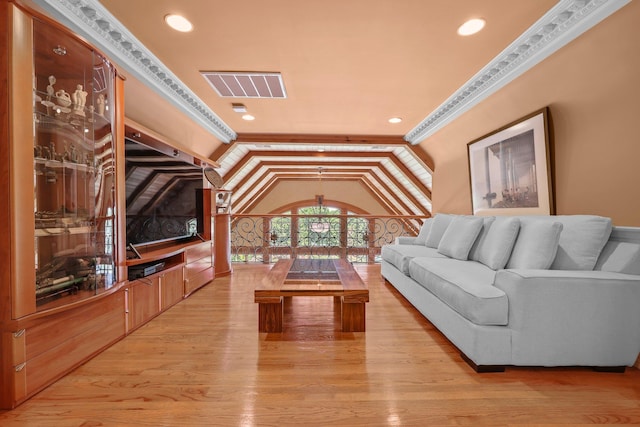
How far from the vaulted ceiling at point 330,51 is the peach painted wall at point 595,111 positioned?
0.14 metres

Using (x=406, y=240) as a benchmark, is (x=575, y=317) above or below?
below

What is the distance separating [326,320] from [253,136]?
11.9 feet

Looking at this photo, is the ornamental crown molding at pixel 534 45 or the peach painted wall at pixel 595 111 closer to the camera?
the peach painted wall at pixel 595 111

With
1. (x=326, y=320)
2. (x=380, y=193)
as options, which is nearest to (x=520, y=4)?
(x=326, y=320)

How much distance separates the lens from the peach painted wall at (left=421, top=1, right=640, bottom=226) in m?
1.87

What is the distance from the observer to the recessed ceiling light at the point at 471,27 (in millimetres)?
2184

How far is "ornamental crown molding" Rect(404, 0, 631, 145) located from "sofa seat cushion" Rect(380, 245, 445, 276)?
1.79 metres

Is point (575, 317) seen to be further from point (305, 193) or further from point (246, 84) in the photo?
point (305, 193)

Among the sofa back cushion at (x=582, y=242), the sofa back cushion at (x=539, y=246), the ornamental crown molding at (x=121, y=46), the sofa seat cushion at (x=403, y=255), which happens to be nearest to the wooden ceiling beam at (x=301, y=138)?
the ornamental crown molding at (x=121, y=46)

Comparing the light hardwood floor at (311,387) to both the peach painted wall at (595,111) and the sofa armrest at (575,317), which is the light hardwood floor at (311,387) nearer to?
the sofa armrest at (575,317)

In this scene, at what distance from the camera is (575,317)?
5.61 feet

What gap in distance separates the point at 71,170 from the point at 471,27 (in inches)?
116

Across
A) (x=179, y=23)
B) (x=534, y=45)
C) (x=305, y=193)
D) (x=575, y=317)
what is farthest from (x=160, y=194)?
(x=305, y=193)

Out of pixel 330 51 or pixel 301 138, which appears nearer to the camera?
pixel 330 51
